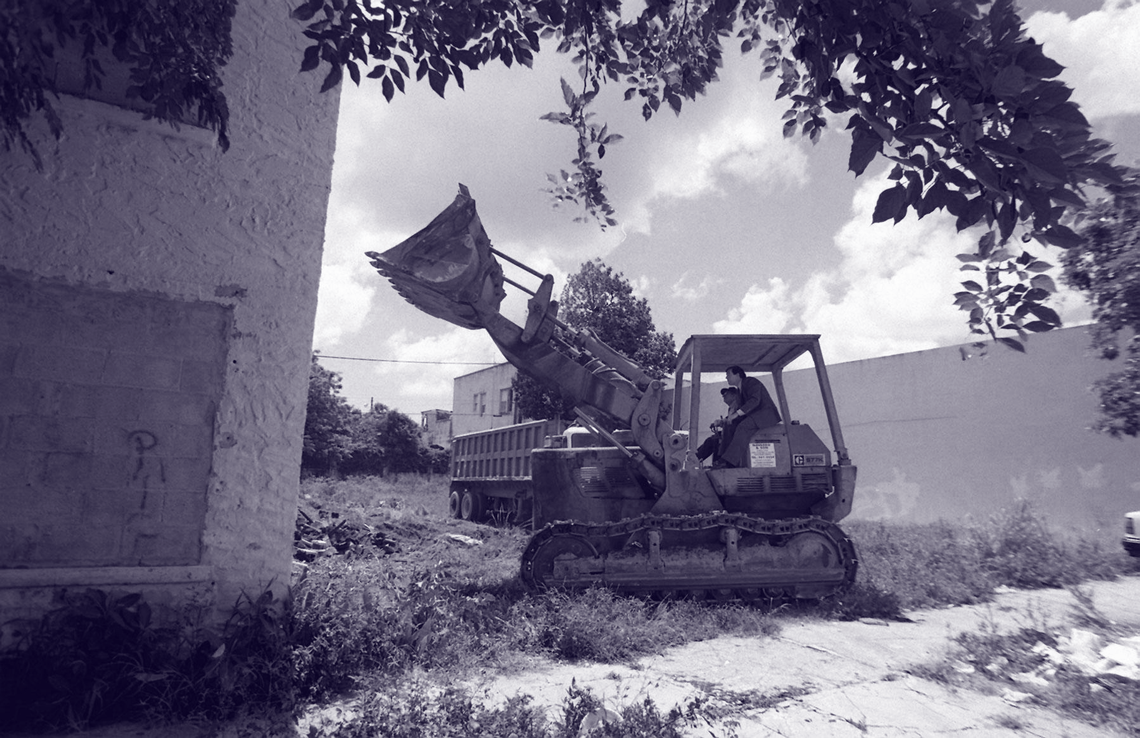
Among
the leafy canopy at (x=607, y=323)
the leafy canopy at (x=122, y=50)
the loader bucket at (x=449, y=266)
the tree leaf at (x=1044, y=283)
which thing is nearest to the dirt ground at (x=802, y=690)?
the tree leaf at (x=1044, y=283)

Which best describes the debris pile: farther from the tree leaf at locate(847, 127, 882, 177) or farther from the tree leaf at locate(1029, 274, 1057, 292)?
the tree leaf at locate(847, 127, 882, 177)

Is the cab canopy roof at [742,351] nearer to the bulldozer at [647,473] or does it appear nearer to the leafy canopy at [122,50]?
the bulldozer at [647,473]

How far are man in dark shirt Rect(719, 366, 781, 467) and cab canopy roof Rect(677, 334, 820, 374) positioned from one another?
36 cm

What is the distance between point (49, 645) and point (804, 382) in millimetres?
17841

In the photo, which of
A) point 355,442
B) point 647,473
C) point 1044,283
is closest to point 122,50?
point 1044,283

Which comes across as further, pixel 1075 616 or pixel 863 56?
pixel 1075 616

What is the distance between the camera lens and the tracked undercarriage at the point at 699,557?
21.8ft

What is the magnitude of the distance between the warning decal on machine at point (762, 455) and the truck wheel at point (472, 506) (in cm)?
975

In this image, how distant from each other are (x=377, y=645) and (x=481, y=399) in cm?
3562

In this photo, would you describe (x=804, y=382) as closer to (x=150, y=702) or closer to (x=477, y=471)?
(x=477, y=471)

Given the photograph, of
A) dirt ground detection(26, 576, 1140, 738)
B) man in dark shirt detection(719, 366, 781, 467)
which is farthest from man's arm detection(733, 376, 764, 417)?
dirt ground detection(26, 576, 1140, 738)

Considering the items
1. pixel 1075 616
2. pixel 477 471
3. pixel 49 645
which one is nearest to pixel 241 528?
pixel 49 645

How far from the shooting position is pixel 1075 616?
5141mm

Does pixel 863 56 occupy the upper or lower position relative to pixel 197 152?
lower
